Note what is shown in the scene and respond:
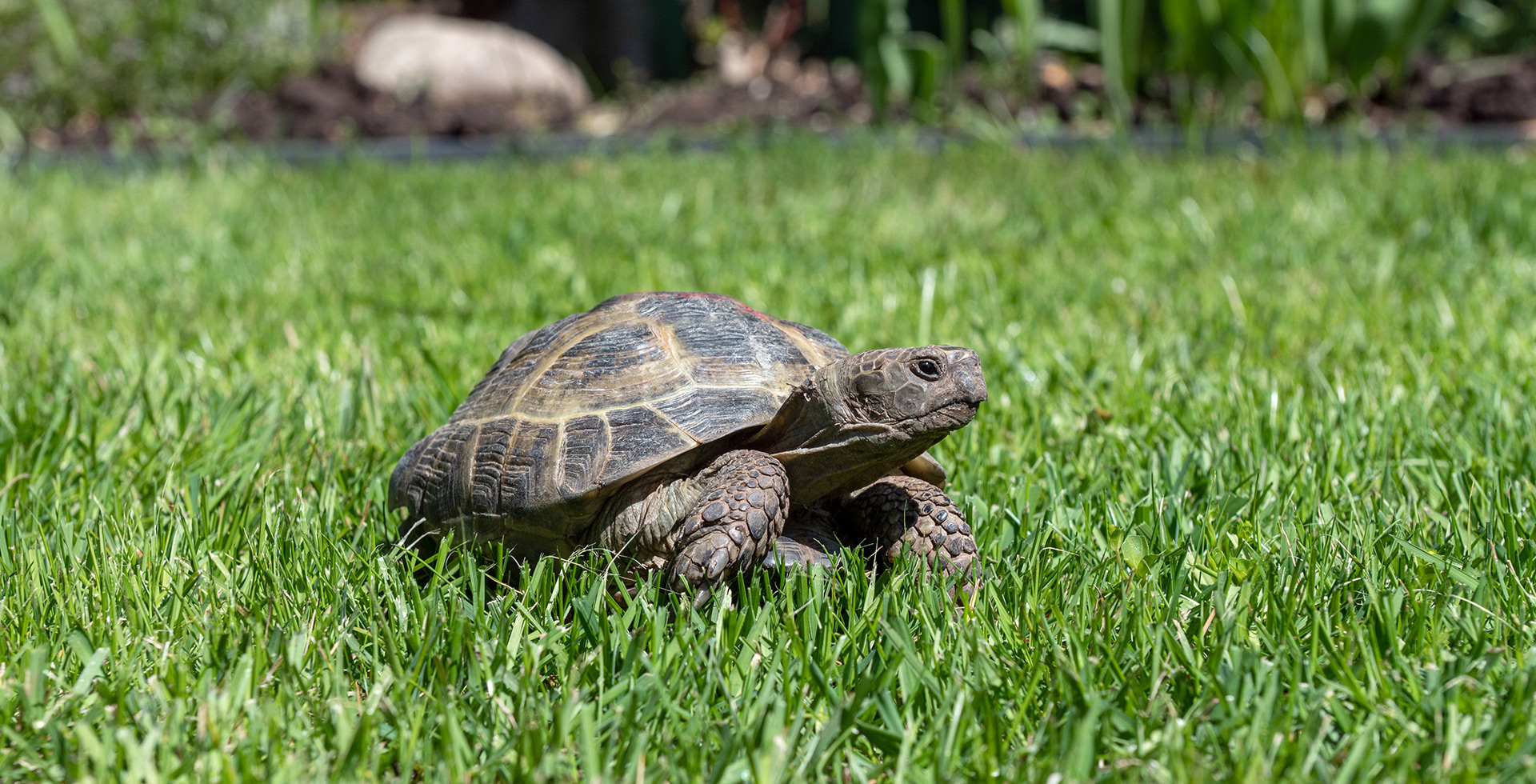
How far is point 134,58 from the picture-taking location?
8.05m

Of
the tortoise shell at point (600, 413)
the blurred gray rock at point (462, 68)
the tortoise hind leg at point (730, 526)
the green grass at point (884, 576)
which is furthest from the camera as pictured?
the blurred gray rock at point (462, 68)

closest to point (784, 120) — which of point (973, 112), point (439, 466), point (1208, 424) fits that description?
point (973, 112)

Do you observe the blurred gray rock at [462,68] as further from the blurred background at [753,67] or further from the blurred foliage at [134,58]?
the blurred foliage at [134,58]

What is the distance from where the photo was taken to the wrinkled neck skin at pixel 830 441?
168cm

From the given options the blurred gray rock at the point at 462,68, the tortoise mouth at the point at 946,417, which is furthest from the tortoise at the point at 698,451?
the blurred gray rock at the point at 462,68

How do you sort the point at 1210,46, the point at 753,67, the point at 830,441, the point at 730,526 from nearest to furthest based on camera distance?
the point at 730,526
the point at 830,441
the point at 1210,46
the point at 753,67

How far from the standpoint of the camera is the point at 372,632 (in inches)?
62.6

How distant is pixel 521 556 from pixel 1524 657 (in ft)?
4.75

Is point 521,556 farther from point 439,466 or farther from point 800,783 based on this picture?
point 800,783

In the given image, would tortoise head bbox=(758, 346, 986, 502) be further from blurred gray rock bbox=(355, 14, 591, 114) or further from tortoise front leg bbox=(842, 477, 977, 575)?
blurred gray rock bbox=(355, 14, 591, 114)

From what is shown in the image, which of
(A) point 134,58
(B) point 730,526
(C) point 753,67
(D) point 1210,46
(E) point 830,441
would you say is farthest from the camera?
(C) point 753,67

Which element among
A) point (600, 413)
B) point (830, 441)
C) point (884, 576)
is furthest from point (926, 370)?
point (600, 413)

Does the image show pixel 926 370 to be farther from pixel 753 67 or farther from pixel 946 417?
pixel 753 67

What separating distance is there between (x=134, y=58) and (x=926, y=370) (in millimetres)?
8266
